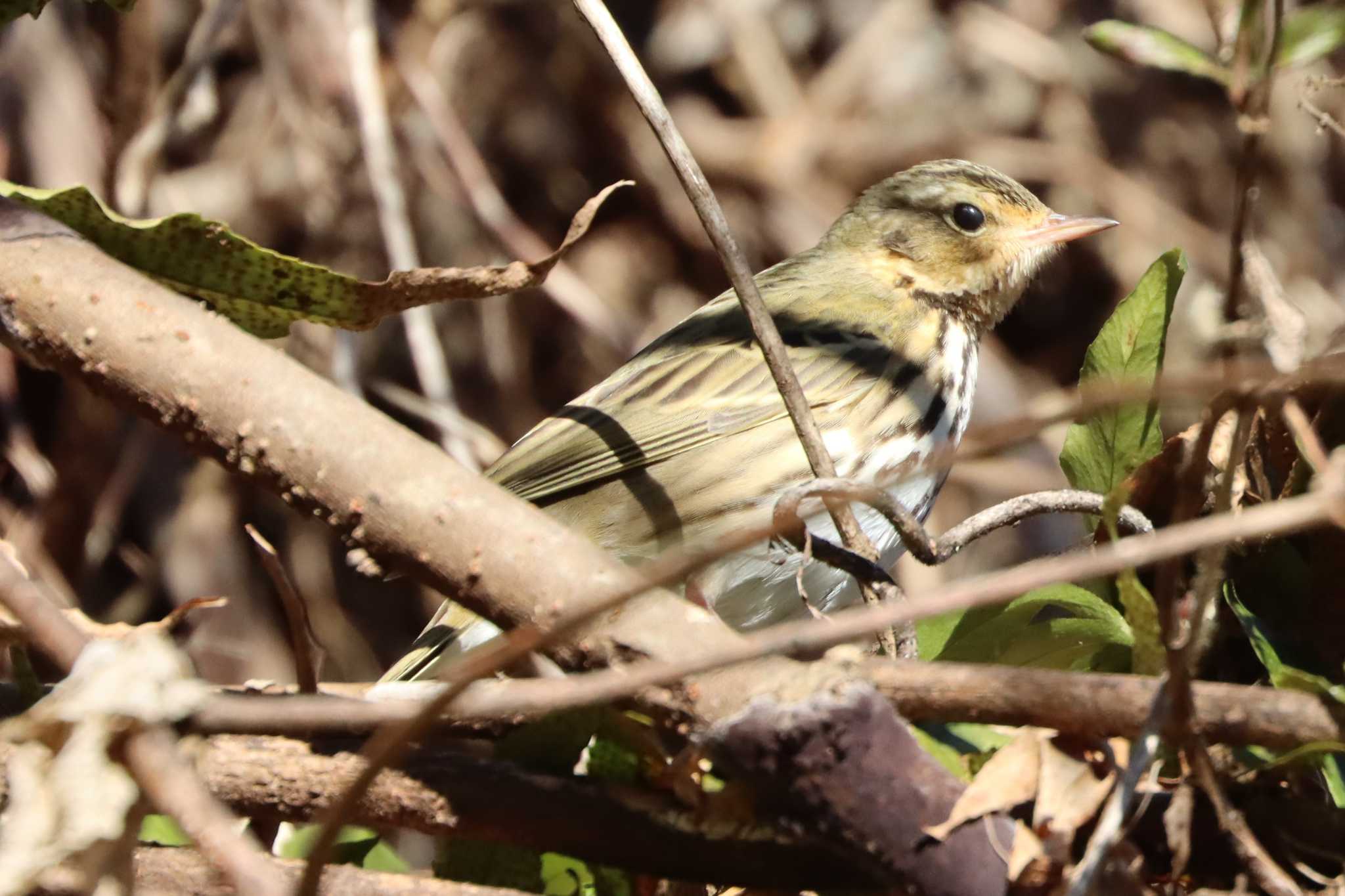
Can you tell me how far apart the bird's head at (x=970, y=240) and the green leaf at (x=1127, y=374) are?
1.23 meters

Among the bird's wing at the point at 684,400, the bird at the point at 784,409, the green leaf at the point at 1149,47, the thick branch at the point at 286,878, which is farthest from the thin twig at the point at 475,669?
the bird's wing at the point at 684,400

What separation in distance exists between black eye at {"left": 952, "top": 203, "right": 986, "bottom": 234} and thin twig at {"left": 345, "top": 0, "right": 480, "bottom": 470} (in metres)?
0.93

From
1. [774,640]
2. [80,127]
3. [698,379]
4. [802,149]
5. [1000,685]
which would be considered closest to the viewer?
[774,640]

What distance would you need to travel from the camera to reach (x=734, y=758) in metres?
0.87

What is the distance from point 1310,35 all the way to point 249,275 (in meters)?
0.84

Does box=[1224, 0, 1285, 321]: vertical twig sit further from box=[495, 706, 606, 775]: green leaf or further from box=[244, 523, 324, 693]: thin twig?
box=[244, 523, 324, 693]: thin twig

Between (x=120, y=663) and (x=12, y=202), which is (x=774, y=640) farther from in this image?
(x=12, y=202)

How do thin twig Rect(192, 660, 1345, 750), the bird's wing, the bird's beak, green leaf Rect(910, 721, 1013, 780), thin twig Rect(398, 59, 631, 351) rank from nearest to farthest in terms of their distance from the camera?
thin twig Rect(192, 660, 1345, 750) → green leaf Rect(910, 721, 1013, 780) → the bird's wing → the bird's beak → thin twig Rect(398, 59, 631, 351)

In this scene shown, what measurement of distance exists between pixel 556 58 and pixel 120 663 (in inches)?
121

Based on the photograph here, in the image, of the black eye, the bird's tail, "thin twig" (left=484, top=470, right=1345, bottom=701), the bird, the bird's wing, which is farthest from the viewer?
the black eye

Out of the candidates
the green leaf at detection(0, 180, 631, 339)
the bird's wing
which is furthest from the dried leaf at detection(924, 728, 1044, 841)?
the bird's wing

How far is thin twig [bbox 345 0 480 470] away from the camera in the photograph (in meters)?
2.77

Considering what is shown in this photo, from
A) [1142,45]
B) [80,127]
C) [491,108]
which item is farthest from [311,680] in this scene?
[491,108]

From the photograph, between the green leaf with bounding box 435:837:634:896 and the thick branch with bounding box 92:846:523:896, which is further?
the green leaf with bounding box 435:837:634:896
